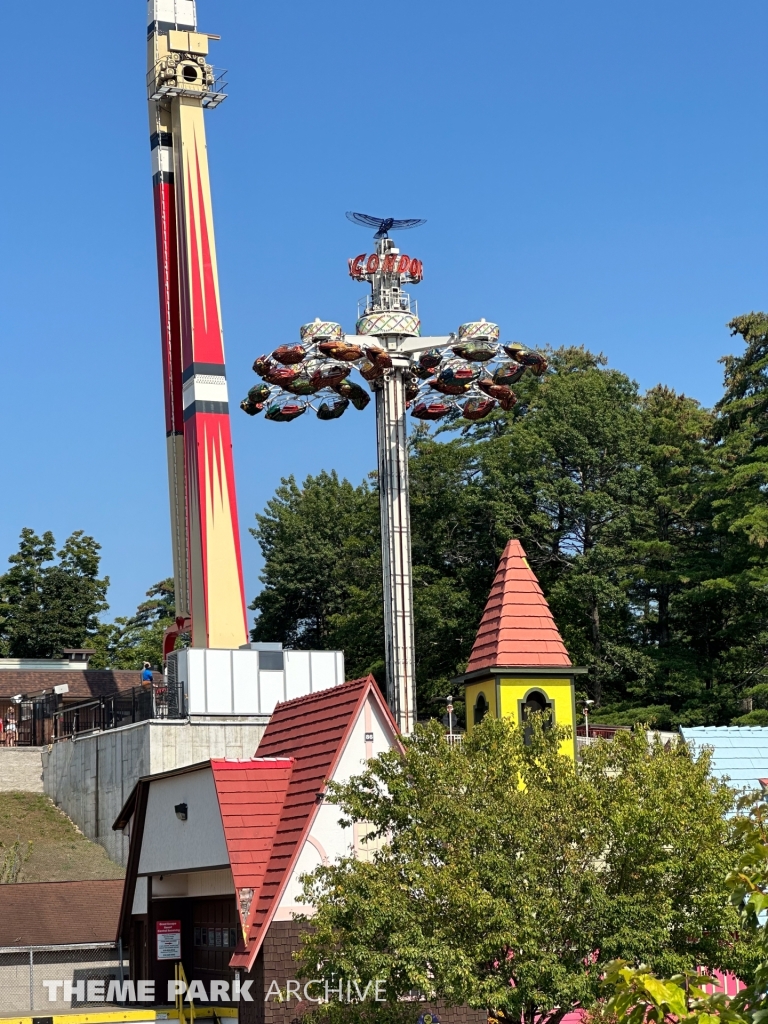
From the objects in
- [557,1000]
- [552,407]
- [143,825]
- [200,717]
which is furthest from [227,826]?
[552,407]

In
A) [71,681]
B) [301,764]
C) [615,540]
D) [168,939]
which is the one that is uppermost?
[615,540]

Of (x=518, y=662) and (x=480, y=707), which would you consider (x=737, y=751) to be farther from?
(x=480, y=707)

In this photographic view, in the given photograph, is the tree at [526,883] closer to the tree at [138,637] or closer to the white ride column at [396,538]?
the white ride column at [396,538]

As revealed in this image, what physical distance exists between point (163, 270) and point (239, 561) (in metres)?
9.22

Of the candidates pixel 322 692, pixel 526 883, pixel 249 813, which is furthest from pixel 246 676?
pixel 526 883

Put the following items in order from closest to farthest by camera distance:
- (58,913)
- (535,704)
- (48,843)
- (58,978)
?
(58,978) < (535,704) < (58,913) < (48,843)

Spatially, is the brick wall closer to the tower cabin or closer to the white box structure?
the tower cabin

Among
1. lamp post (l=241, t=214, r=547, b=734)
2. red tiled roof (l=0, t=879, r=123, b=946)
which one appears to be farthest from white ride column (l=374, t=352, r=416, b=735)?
red tiled roof (l=0, t=879, r=123, b=946)

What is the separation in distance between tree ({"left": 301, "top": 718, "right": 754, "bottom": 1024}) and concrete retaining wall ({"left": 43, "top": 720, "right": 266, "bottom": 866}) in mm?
17556

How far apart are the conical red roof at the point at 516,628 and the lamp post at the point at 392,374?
40.2ft

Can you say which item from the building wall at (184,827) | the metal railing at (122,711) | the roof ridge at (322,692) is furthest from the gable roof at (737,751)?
the metal railing at (122,711)

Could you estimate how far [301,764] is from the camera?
24.6 metres

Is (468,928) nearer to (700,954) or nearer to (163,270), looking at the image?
(700,954)

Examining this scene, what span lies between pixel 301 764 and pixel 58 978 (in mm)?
6339
